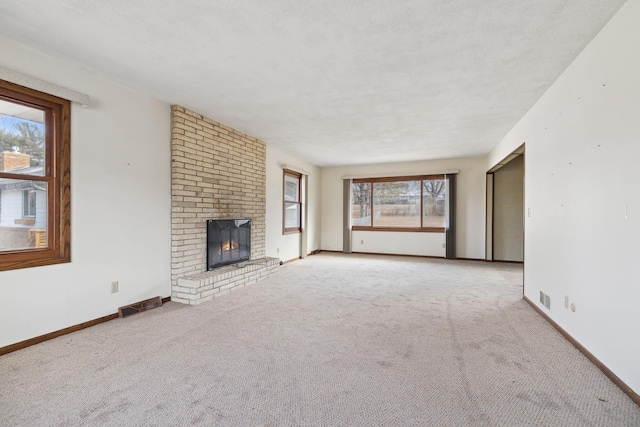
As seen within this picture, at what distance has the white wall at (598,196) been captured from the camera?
1.79 metres

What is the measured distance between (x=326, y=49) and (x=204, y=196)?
8.81ft

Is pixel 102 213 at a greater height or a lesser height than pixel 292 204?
lesser

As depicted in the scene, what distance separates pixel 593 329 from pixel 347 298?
2361mm

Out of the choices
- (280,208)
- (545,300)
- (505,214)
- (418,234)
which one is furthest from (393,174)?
(545,300)

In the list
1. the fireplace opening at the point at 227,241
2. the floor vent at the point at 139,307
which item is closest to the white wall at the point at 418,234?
the fireplace opening at the point at 227,241

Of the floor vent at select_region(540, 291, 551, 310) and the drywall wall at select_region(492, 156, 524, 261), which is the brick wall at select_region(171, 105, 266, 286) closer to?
the floor vent at select_region(540, 291, 551, 310)

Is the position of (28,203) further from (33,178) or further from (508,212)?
(508,212)

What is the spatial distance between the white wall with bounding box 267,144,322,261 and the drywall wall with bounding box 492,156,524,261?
4.28 meters

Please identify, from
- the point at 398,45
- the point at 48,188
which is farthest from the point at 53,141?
the point at 398,45

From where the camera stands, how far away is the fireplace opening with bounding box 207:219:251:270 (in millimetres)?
4234

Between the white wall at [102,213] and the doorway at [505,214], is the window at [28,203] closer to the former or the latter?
the white wall at [102,213]

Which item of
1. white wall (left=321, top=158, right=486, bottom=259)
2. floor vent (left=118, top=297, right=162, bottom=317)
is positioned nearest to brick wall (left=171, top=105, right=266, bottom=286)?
floor vent (left=118, top=297, right=162, bottom=317)

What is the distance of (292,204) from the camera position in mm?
6926

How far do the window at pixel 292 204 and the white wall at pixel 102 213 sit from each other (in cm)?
313
